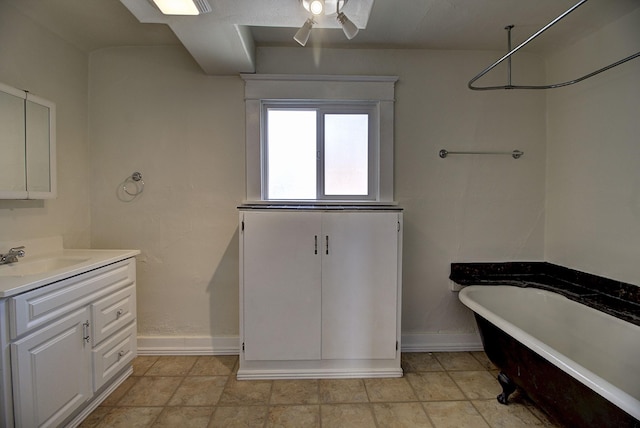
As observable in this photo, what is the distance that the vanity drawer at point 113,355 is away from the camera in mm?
1684

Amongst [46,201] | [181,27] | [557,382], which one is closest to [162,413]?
[46,201]

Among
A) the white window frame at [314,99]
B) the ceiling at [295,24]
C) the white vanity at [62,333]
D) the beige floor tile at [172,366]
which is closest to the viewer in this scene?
the white vanity at [62,333]

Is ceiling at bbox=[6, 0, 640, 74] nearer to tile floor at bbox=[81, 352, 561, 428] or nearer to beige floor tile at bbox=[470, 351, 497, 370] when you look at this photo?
tile floor at bbox=[81, 352, 561, 428]

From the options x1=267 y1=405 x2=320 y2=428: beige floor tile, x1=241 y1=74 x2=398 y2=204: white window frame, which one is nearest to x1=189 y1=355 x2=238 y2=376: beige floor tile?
x1=267 y1=405 x2=320 y2=428: beige floor tile

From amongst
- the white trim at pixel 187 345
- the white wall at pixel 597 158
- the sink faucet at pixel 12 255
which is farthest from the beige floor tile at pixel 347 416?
the sink faucet at pixel 12 255

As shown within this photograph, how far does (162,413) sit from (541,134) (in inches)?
131

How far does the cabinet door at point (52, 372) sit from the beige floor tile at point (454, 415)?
1928 mm

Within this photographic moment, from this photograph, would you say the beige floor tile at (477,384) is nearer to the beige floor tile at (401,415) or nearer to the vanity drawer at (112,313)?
the beige floor tile at (401,415)

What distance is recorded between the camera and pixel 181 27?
167 cm

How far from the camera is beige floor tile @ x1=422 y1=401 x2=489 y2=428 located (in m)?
1.62

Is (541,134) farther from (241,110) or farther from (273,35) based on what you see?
(241,110)

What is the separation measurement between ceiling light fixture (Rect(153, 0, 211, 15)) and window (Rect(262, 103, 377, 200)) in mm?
933

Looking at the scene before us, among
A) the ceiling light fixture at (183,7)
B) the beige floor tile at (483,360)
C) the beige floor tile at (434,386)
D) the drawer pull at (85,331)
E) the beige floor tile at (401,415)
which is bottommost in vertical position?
the beige floor tile at (401,415)

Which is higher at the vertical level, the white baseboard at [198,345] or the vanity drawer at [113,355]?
the vanity drawer at [113,355]
